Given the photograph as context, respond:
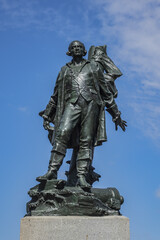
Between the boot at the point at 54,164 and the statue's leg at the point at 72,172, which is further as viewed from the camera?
the statue's leg at the point at 72,172

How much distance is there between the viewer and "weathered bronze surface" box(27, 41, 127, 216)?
772cm

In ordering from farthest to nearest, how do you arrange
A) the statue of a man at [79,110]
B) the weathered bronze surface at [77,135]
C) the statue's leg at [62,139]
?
the statue of a man at [79,110] < the statue's leg at [62,139] < the weathered bronze surface at [77,135]

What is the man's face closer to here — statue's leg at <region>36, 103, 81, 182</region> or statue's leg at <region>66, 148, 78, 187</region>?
statue's leg at <region>36, 103, 81, 182</region>

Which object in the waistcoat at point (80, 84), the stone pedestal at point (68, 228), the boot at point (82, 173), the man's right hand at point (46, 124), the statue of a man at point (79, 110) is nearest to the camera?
the stone pedestal at point (68, 228)

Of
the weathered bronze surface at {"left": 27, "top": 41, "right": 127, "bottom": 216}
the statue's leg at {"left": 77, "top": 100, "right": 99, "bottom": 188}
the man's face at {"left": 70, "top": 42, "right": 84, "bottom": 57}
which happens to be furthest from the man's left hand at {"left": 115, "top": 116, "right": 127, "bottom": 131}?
the man's face at {"left": 70, "top": 42, "right": 84, "bottom": 57}

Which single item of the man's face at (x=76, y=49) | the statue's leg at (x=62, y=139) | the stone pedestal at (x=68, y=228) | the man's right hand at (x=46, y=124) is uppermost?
the man's face at (x=76, y=49)

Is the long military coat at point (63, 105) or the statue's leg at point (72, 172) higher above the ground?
the long military coat at point (63, 105)

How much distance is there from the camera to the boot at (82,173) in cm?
809

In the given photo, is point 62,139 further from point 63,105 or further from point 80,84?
point 80,84

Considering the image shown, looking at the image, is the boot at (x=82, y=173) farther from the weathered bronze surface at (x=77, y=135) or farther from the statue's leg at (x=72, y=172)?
the statue's leg at (x=72, y=172)

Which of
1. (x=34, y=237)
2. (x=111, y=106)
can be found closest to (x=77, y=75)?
(x=111, y=106)

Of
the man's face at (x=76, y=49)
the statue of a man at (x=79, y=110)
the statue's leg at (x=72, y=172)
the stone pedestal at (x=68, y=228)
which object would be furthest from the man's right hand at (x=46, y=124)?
the stone pedestal at (x=68, y=228)

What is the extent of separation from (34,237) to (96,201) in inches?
52.6

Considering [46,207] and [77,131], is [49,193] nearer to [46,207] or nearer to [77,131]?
[46,207]
